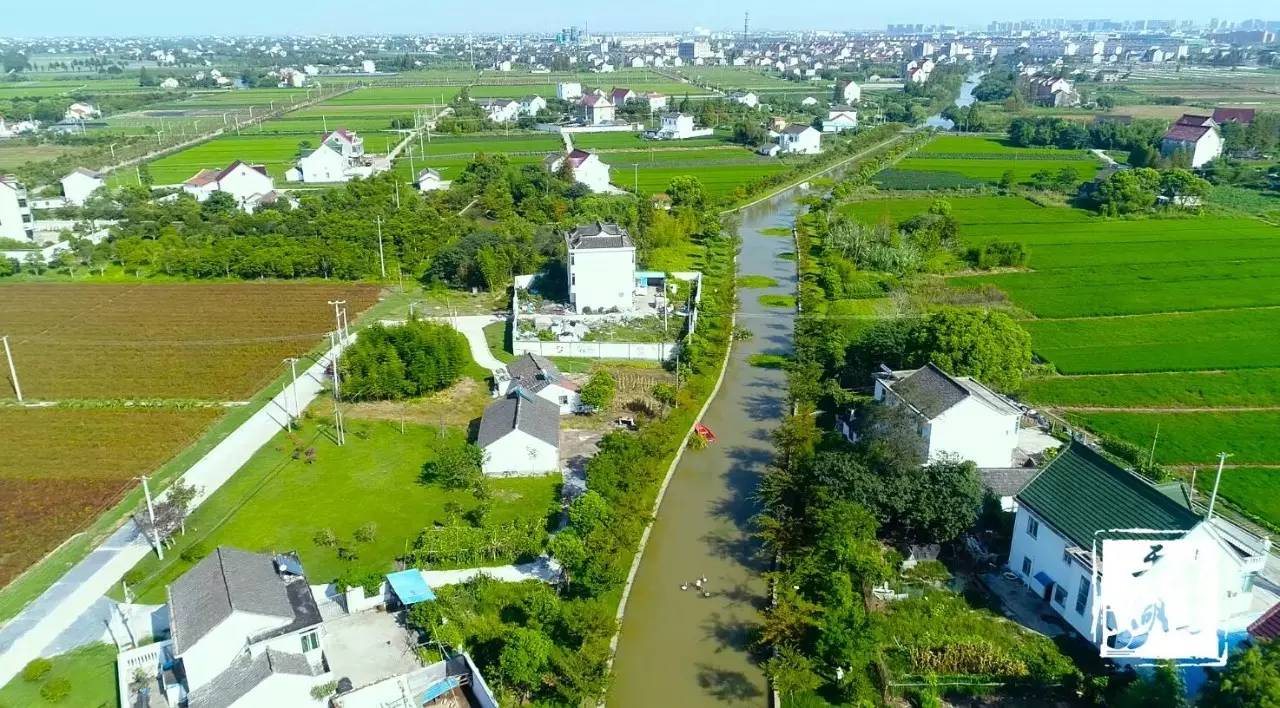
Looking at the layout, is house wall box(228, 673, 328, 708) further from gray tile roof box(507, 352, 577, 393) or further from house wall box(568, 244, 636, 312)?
house wall box(568, 244, 636, 312)

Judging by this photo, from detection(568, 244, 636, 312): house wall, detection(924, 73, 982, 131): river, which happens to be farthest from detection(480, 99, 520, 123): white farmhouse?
detection(568, 244, 636, 312): house wall

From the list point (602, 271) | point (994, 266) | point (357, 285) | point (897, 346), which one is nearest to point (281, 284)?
point (357, 285)

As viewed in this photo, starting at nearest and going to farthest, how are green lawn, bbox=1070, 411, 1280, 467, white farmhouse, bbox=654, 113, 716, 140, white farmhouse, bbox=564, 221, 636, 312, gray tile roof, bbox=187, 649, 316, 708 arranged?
1. gray tile roof, bbox=187, 649, 316, 708
2. green lawn, bbox=1070, 411, 1280, 467
3. white farmhouse, bbox=564, 221, 636, 312
4. white farmhouse, bbox=654, 113, 716, 140

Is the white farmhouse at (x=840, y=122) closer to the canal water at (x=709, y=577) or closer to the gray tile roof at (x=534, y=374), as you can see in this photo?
the canal water at (x=709, y=577)

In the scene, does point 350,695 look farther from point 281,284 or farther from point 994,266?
point 994,266

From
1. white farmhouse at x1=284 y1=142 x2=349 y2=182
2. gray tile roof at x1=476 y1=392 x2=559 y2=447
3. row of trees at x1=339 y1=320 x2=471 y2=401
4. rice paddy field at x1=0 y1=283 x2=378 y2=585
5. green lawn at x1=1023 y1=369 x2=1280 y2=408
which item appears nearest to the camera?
rice paddy field at x1=0 y1=283 x2=378 y2=585

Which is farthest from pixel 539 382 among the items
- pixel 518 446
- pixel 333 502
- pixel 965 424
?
pixel 965 424

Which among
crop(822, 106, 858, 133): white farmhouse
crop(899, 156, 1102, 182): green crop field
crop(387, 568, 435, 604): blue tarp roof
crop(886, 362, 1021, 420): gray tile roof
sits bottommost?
crop(387, 568, 435, 604): blue tarp roof

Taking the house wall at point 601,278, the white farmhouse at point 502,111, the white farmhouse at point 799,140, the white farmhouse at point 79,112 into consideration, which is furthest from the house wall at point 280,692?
the white farmhouse at point 79,112
